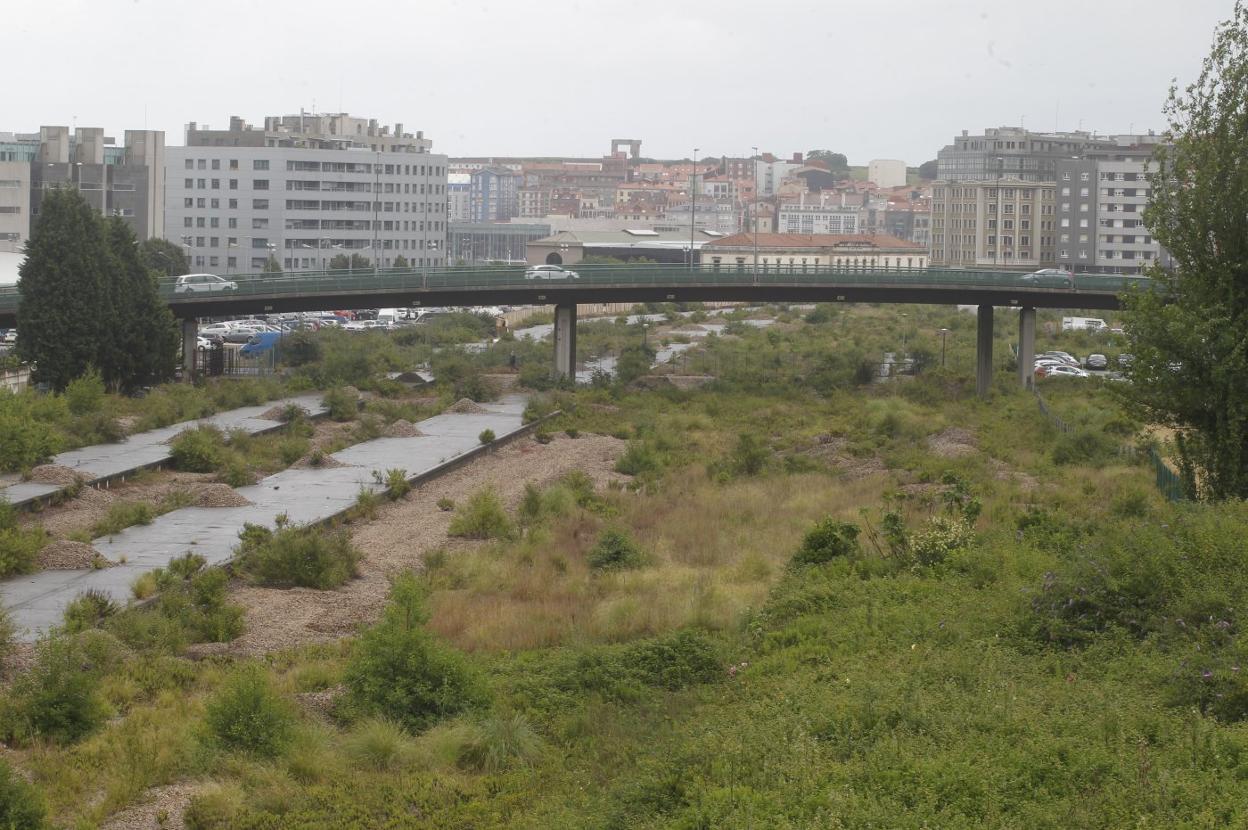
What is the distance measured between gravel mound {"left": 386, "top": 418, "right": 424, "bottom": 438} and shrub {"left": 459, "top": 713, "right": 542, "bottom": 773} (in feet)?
106

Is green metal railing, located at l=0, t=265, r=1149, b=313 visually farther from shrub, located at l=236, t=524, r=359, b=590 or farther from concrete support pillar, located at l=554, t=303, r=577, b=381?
shrub, located at l=236, t=524, r=359, b=590

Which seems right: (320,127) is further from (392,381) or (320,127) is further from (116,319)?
(116,319)

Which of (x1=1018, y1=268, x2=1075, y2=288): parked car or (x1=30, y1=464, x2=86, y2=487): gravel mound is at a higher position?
(x1=1018, y1=268, x2=1075, y2=288): parked car

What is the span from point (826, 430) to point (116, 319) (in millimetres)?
23439

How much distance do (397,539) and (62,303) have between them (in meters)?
24.6

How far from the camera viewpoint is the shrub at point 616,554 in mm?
26297

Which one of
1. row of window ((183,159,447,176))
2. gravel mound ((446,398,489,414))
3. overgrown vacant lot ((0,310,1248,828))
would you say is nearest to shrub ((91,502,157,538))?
overgrown vacant lot ((0,310,1248,828))

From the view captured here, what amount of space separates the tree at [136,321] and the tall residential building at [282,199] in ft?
230

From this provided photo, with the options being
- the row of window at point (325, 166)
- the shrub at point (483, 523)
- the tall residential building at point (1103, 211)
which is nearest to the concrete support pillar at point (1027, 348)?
the shrub at point (483, 523)

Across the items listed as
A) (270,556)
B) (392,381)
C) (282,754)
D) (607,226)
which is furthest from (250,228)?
(282,754)

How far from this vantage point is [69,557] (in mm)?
26562

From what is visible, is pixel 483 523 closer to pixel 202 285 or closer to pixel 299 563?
pixel 299 563

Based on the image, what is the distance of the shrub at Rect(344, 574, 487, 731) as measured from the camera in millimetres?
16828

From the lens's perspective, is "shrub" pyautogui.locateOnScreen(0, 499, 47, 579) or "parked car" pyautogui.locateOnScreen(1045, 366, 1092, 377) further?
"parked car" pyautogui.locateOnScreen(1045, 366, 1092, 377)
